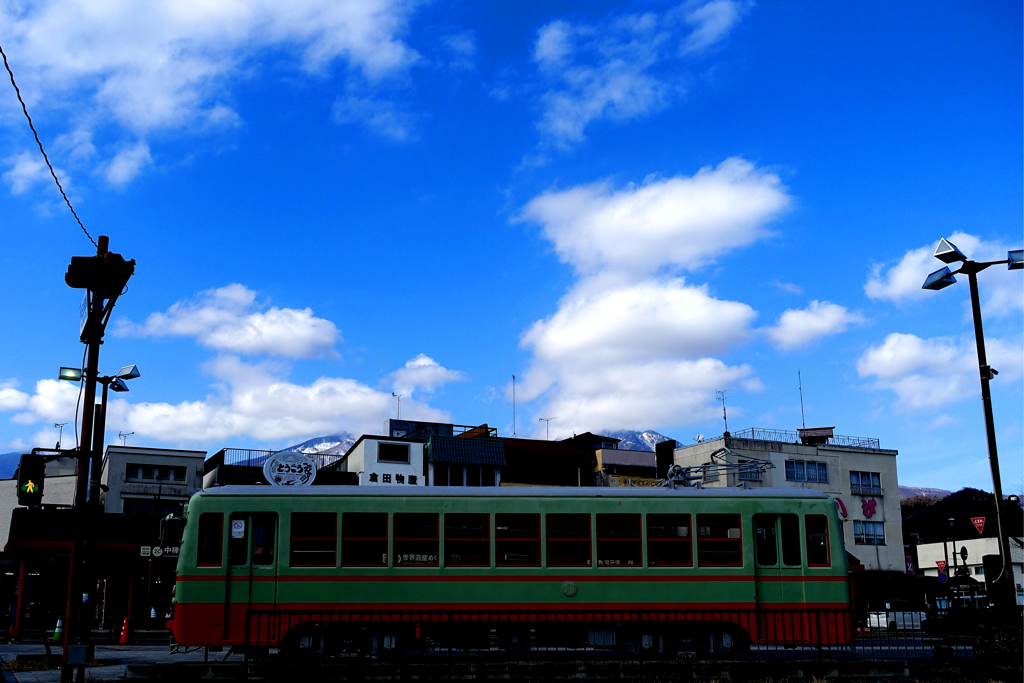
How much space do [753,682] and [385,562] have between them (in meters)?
7.26

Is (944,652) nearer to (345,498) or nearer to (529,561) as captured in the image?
(529,561)

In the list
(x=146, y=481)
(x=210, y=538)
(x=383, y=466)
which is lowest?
(x=210, y=538)

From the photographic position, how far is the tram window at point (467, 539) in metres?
17.4

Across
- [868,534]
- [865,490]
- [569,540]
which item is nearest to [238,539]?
[569,540]

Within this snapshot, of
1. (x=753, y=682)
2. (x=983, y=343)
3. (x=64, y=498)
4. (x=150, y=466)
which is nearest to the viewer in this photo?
(x=753, y=682)

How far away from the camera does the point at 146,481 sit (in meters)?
50.0

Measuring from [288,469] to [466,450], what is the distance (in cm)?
1979

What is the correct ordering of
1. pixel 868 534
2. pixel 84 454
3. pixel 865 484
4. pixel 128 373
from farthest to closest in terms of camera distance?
1. pixel 865 484
2. pixel 868 534
3. pixel 128 373
4. pixel 84 454

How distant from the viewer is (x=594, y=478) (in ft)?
201

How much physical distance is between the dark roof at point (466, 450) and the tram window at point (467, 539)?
36936 mm

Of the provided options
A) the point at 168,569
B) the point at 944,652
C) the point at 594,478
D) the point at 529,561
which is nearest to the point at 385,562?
the point at 529,561

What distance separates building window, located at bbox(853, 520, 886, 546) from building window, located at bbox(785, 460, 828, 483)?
11.7ft

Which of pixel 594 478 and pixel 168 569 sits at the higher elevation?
pixel 594 478

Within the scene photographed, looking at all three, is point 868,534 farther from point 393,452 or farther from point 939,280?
point 939,280
